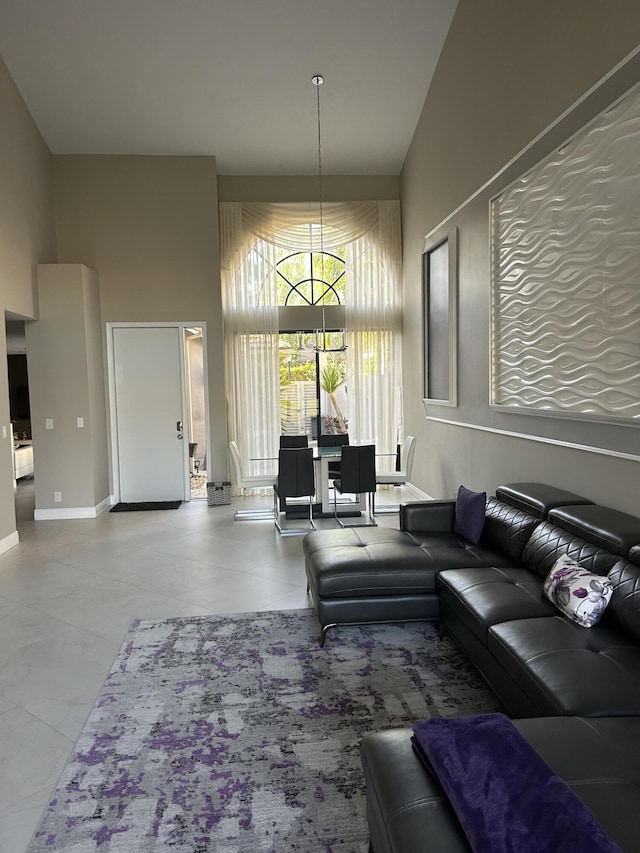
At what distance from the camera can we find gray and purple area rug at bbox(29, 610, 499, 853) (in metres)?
2.04

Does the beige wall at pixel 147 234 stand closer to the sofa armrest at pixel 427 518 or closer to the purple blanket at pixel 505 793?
the sofa armrest at pixel 427 518

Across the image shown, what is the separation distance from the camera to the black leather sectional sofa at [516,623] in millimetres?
1581

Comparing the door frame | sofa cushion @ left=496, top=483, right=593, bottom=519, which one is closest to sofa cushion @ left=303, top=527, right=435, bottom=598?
sofa cushion @ left=496, top=483, right=593, bottom=519

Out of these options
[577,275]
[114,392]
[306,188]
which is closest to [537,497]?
[577,275]

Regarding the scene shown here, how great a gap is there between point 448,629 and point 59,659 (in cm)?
222

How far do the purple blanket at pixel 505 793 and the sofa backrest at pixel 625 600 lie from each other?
1005 mm

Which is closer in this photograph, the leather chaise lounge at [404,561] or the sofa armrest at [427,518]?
the leather chaise lounge at [404,561]

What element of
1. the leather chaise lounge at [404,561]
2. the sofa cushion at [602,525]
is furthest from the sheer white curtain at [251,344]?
the sofa cushion at [602,525]

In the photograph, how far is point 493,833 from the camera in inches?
54.5

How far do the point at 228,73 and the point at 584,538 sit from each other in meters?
5.86

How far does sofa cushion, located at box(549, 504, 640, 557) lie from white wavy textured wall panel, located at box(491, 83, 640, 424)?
0.53 m

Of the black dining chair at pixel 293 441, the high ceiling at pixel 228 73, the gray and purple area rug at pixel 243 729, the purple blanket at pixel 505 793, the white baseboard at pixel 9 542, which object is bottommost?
the gray and purple area rug at pixel 243 729

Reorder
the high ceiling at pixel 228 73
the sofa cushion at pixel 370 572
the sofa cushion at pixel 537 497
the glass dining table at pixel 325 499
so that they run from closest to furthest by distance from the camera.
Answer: the sofa cushion at pixel 370 572
the sofa cushion at pixel 537 497
the high ceiling at pixel 228 73
the glass dining table at pixel 325 499

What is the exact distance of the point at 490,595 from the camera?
293 centimetres
